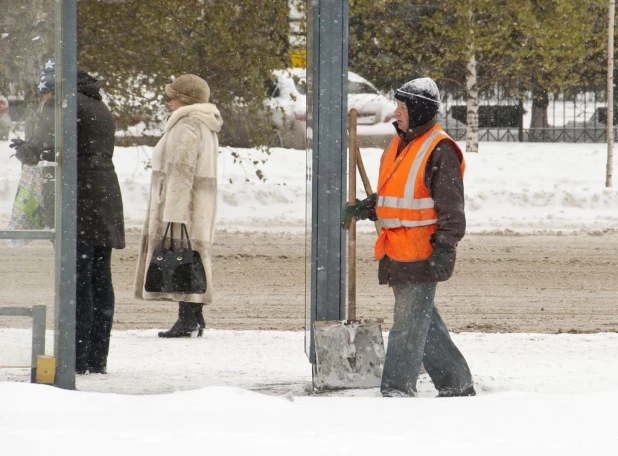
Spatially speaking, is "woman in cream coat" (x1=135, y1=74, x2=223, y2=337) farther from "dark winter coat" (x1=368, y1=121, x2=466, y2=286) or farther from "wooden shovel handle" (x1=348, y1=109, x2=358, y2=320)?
"dark winter coat" (x1=368, y1=121, x2=466, y2=286)

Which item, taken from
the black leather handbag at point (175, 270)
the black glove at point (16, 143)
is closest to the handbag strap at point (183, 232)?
the black leather handbag at point (175, 270)

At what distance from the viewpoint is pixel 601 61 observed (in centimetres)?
2367

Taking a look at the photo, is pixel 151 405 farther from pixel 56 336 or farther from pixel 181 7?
pixel 181 7

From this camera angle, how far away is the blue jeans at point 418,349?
17.3 ft

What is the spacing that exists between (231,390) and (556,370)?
2.76m

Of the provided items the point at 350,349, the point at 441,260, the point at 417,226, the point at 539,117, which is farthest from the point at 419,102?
the point at 539,117

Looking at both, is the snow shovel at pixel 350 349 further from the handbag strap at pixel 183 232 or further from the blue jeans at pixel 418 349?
the handbag strap at pixel 183 232

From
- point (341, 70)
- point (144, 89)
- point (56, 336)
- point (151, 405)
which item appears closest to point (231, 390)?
point (151, 405)

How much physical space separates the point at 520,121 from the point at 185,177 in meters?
19.2

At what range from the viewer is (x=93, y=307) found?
6.28 meters

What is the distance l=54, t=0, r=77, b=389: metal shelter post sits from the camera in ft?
17.7

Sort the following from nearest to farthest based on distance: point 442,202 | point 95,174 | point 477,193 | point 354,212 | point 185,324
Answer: point 442,202, point 354,212, point 95,174, point 185,324, point 477,193

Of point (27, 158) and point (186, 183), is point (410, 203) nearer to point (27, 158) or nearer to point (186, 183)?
point (27, 158)

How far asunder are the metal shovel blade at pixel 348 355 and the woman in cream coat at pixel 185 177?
1522 millimetres
